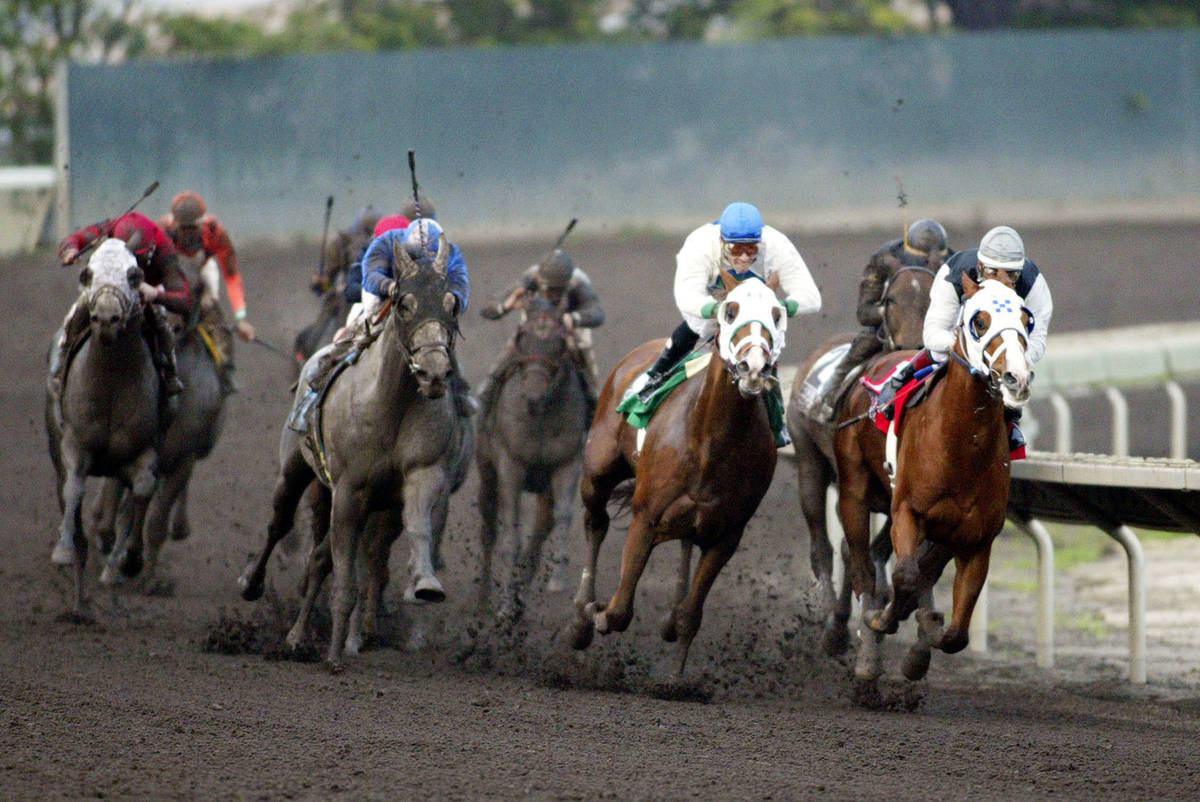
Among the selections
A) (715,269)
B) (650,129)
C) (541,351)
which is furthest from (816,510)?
(650,129)

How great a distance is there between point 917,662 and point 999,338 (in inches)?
61.8

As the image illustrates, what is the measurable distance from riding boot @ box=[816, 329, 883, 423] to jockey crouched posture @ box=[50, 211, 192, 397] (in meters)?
3.55

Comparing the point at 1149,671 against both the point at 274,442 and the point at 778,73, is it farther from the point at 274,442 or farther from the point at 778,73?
the point at 778,73

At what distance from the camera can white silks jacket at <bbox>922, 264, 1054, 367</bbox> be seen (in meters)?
7.41

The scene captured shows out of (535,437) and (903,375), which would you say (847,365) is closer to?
(903,375)

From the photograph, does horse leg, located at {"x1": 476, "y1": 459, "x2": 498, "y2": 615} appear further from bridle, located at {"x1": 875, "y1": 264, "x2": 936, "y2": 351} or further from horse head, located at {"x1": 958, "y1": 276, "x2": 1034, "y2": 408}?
horse head, located at {"x1": 958, "y1": 276, "x2": 1034, "y2": 408}

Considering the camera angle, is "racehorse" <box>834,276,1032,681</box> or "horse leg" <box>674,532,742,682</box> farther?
"horse leg" <box>674,532,742,682</box>

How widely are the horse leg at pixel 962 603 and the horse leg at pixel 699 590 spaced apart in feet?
3.73

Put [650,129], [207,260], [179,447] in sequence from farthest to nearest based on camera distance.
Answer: [650,129]
[207,260]
[179,447]

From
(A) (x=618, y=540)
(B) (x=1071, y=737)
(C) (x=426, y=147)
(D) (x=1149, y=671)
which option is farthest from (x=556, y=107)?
(B) (x=1071, y=737)

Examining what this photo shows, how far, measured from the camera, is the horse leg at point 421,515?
809 cm

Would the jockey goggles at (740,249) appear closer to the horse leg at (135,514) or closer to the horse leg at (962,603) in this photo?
the horse leg at (962,603)

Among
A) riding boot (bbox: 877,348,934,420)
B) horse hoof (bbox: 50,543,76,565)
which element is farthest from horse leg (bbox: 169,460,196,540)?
riding boot (bbox: 877,348,934,420)

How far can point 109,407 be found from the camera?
9.69 m
